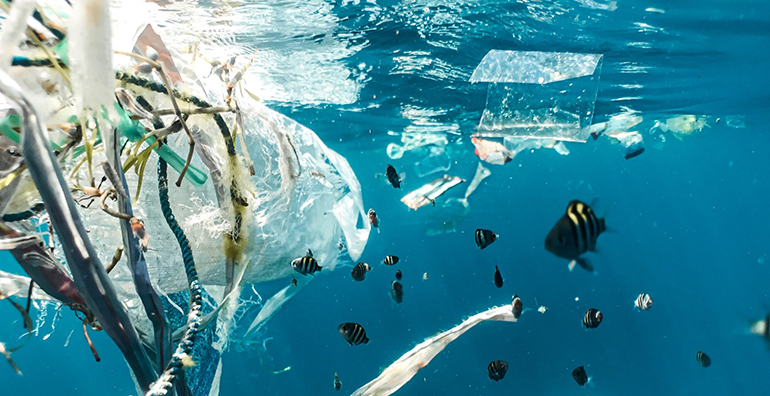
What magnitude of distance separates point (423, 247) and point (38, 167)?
9520 centimetres

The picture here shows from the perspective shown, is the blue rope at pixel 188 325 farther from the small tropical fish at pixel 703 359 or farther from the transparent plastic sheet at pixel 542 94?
the small tropical fish at pixel 703 359

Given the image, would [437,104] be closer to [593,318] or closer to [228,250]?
[593,318]

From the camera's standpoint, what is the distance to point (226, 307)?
7.66 ft

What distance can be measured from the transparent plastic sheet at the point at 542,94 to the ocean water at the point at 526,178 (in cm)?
48

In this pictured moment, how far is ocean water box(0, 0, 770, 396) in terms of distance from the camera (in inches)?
342

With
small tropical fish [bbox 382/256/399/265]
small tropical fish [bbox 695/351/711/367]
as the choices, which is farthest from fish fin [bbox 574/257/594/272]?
small tropical fish [bbox 695/351/711/367]

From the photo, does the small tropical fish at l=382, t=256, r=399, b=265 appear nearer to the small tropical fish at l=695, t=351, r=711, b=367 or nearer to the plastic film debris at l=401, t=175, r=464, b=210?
the plastic film debris at l=401, t=175, r=464, b=210

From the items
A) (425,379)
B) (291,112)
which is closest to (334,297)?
(425,379)

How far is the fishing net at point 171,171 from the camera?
1.39 m

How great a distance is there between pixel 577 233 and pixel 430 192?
223 inches

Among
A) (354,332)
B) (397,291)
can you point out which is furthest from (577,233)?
(397,291)

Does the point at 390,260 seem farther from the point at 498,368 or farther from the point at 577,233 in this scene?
the point at 577,233

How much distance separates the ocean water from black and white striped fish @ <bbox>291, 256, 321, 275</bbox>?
522 mm

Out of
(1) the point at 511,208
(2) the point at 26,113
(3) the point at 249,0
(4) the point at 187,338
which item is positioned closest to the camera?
(2) the point at 26,113
